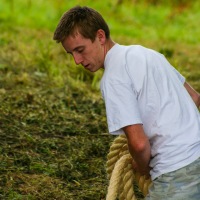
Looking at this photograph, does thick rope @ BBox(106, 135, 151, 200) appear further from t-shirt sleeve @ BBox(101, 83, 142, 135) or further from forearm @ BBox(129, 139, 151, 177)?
t-shirt sleeve @ BBox(101, 83, 142, 135)

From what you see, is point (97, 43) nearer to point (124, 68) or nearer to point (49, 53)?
point (124, 68)

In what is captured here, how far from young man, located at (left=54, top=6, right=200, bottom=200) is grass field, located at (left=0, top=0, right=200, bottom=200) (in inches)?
44.9

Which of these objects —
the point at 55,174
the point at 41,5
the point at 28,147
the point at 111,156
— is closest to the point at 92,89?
the point at 28,147

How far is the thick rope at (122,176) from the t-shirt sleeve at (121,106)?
1.21 feet

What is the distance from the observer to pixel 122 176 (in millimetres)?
3123

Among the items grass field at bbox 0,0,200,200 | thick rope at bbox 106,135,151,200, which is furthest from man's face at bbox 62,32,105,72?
grass field at bbox 0,0,200,200

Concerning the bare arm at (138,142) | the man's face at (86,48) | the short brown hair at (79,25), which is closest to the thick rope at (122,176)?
the bare arm at (138,142)

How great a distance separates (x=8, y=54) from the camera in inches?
275

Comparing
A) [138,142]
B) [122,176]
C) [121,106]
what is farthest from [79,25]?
[122,176]

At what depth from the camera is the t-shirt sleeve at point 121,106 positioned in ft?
8.79

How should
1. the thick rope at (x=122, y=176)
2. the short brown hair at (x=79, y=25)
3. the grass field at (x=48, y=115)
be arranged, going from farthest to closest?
the grass field at (x=48, y=115) < the thick rope at (x=122, y=176) < the short brown hair at (x=79, y=25)

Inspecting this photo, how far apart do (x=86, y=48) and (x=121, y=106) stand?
14.1 inches

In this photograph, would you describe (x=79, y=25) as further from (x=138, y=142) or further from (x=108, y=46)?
(x=138, y=142)

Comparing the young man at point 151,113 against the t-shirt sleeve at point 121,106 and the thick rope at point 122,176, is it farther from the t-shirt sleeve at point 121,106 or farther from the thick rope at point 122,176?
the thick rope at point 122,176
